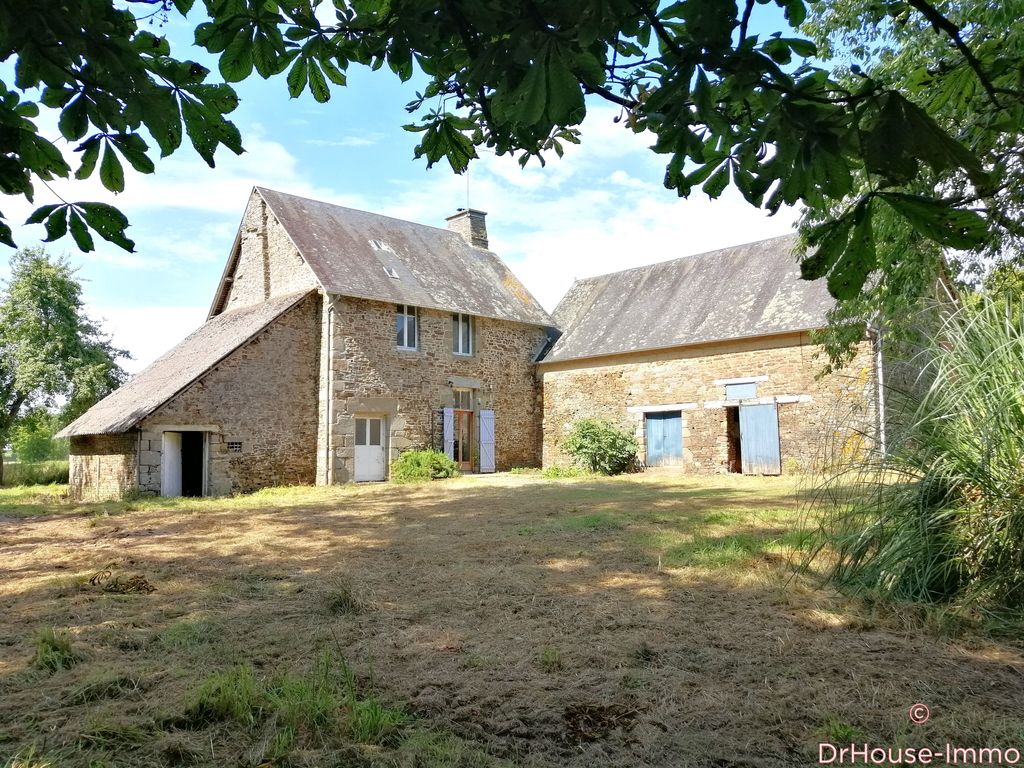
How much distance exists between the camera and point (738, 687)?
3049mm

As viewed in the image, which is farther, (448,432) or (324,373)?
(448,432)

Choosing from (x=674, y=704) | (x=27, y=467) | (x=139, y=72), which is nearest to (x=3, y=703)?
(x=139, y=72)

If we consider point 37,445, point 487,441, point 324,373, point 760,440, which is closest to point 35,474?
point 37,445

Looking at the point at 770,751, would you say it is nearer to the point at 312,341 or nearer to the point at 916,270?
the point at 916,270

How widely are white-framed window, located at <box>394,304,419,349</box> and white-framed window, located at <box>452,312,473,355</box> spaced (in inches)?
51.0

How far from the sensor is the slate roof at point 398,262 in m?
17.4

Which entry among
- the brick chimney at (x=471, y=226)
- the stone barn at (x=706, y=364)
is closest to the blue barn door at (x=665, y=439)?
the stone barn at (x=706, y=364)

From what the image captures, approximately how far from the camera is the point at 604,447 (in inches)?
737

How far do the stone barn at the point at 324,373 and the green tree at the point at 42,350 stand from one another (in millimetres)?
8520

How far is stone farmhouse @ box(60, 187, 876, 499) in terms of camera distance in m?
15.3

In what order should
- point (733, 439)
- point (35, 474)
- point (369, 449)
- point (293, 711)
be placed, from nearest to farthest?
1. point (293, 711)
2. point (369, 449)
3. point (733, 439)
4. point (35, 474)

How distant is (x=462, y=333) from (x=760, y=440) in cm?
829

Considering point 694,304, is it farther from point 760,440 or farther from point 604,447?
point 604,447

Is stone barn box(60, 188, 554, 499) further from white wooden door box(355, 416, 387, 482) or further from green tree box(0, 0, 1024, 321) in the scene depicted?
green tree box(0, 0, 1024, 321)
